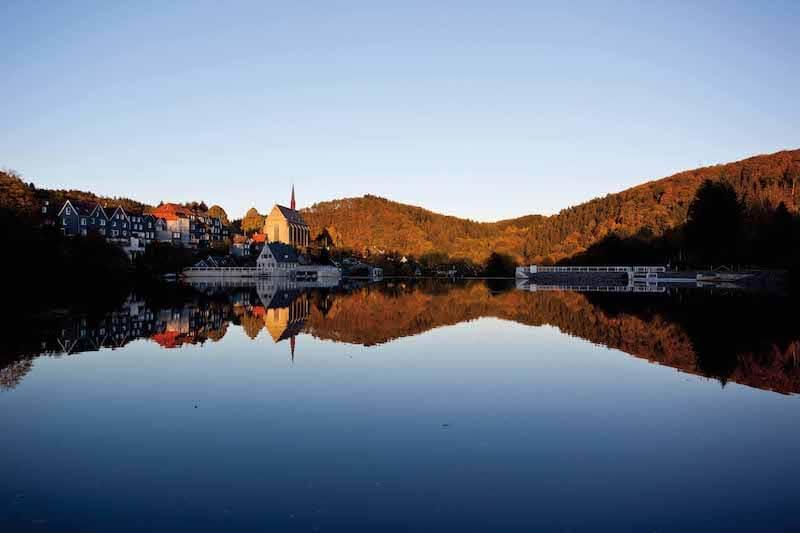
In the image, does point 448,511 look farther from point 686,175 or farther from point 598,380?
point 686,175

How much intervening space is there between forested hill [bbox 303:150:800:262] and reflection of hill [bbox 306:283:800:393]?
65.9 m

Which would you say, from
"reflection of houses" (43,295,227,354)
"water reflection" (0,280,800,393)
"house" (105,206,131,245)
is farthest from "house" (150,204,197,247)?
"reflection of houses" (43,295,227,354)

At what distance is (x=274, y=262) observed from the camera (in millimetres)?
90750

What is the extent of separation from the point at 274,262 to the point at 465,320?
6705 cm

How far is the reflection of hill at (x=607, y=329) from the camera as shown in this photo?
14.2 m

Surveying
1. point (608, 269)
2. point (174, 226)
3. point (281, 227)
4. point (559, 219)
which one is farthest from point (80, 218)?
point (559, 219)

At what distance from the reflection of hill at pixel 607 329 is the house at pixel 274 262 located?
55.5 meters

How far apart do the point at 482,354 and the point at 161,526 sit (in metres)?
12.5

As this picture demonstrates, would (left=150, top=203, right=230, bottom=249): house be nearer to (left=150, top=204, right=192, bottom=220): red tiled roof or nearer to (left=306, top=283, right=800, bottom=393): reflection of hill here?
(left=150, top=204, right=192, bottom=220): red tiled roof

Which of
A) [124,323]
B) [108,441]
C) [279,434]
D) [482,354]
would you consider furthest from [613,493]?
[124,323]

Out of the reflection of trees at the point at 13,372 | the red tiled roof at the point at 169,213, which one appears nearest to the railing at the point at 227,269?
the red tiled roof at the point at 169,213

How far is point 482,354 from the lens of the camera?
1730 centimetres

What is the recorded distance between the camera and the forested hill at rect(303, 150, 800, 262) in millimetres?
98562

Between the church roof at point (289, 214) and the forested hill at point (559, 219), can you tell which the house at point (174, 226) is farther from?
the forested hill at point (559, 219)
